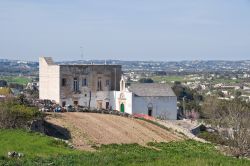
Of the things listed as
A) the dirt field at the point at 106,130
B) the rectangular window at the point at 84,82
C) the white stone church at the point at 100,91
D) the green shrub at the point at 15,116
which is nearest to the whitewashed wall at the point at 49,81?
the white stone church at the point at 100,91

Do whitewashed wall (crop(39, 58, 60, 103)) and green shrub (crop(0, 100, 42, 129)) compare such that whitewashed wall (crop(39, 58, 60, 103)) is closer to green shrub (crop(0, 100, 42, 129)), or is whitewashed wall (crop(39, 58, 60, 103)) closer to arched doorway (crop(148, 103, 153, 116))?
arched doorway (crop(148, 103, 153, 116))

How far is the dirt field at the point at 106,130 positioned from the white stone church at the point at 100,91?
31.9 ft

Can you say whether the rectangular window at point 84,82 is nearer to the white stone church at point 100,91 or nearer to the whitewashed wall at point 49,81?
the white stone church at point 100,91

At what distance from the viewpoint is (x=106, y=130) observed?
3359cm

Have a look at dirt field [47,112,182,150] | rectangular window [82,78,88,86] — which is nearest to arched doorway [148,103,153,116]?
rectangular window [82,78,88,86]

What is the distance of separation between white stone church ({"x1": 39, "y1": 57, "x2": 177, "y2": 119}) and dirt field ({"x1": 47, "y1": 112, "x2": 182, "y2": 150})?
972cm

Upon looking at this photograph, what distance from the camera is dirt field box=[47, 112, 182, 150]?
30470mm

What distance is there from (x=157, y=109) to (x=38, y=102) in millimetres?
12875

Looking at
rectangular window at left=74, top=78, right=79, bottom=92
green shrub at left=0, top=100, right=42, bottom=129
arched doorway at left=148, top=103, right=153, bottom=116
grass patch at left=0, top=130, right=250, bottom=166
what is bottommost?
arched doorway at left=148, top=103, right=153, bottom=116

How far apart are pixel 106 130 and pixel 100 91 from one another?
17909 mm

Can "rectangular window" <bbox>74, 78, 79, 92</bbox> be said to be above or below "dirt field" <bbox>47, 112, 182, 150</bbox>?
above

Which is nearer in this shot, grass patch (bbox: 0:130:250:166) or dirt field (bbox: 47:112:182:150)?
grass patch (bbox: 0:130:250:166)

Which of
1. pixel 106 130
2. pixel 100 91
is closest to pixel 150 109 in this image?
pixel 100 91

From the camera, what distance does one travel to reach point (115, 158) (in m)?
19.3
